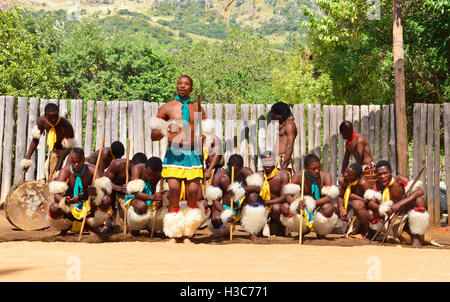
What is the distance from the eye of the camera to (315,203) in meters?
7.43

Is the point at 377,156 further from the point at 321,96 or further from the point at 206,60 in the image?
the point at 206,60

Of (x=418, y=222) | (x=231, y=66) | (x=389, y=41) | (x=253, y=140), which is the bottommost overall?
(x=418, y=222)

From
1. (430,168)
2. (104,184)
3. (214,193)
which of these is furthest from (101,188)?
(430,168)

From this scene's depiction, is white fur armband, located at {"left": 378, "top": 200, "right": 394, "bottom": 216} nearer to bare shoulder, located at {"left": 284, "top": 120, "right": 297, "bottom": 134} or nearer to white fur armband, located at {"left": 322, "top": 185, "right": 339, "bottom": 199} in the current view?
white fur armband, located at {"left": 322, "top": 185, "right": 339, "bottom": 199}

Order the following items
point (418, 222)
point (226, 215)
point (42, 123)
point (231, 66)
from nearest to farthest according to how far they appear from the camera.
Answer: point (418, 222) → point (226, 215) → point (42, 123) → point (231, 66)

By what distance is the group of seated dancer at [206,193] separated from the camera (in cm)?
707

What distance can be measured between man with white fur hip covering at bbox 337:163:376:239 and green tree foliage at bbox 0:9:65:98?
49.7 ft

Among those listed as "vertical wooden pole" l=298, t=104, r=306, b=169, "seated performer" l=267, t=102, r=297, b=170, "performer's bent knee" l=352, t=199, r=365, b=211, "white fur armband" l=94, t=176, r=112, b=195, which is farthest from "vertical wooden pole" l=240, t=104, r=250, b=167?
"white fur armband" l=94, t=176, r=112, b=195

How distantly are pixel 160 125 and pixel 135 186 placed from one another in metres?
0.89

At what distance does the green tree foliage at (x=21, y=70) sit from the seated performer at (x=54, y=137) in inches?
482

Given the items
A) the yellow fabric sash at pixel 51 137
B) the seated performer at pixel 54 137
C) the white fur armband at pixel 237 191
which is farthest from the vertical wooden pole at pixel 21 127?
the white fur armband at pixel 237 191

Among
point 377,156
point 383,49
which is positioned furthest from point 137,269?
point 383,49

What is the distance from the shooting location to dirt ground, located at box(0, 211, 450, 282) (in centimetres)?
466

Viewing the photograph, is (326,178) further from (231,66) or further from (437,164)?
(231,66)
